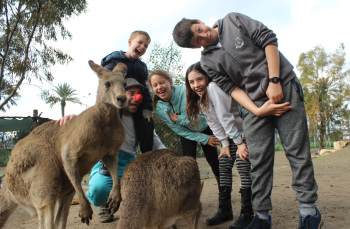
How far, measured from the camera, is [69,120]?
159 inches

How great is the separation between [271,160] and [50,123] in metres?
2.04

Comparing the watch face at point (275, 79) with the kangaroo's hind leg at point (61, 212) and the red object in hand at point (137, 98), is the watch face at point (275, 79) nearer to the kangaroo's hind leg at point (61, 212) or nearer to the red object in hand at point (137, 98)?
the red object in hand at point (137, 98)

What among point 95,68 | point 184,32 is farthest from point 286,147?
point 95,68

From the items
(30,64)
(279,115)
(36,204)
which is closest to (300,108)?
(279,115)

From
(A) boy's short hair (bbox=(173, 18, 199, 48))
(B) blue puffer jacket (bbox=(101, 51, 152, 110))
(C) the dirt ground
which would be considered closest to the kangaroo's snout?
(A) boy's short hair (bbox=(173, 18, 199, 48))

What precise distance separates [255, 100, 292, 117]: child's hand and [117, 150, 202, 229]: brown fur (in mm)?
657

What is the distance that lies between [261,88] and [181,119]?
1.33 meters

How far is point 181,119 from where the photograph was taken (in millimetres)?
4465

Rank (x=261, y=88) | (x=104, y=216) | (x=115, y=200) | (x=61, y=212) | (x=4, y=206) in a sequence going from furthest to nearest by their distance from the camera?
(x=104, y=216), (x=4, y=206), (x=61, y=212), (x=115, y=200), (x=261, y=88)

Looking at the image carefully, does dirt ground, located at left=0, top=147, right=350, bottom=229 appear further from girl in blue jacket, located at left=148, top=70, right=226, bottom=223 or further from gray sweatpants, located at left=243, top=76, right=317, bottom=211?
gray sweatpants, located at left=243, top=76, right=317, bottom=211

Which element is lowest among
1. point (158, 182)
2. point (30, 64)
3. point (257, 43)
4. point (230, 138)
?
point (158, 182)

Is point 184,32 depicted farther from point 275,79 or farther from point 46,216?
point 46,216

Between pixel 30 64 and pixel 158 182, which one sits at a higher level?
pixel 30 64

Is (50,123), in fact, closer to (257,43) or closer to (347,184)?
(257,43)
